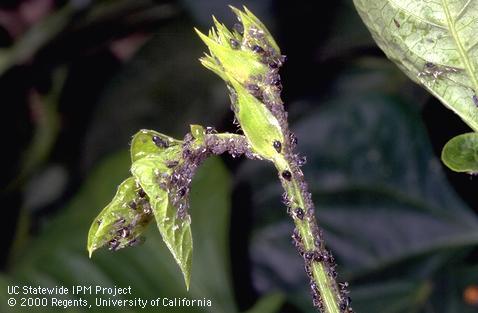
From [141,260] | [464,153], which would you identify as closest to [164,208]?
[464,153]

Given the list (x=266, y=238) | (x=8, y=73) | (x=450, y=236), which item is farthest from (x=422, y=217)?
(x=8, y=73)

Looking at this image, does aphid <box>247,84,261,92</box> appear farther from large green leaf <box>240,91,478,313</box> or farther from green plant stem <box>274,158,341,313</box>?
large green leaf <box>240,91,478,313</box>

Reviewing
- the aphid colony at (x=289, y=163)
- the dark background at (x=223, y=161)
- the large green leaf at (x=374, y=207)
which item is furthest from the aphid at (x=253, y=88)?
the large green leaf at (x=374, y=207)

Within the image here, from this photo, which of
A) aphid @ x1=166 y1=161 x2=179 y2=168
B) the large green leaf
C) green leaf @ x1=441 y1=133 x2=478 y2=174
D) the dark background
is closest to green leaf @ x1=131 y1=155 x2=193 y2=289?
aphid @ x1=166 y1=161 x2=179 y2=168

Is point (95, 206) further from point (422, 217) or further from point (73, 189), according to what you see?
point (422, 217)

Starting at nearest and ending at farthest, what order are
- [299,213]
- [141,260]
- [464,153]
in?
[299,213], [464,153], [141,260]

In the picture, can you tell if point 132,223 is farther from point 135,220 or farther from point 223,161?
point 223,161
